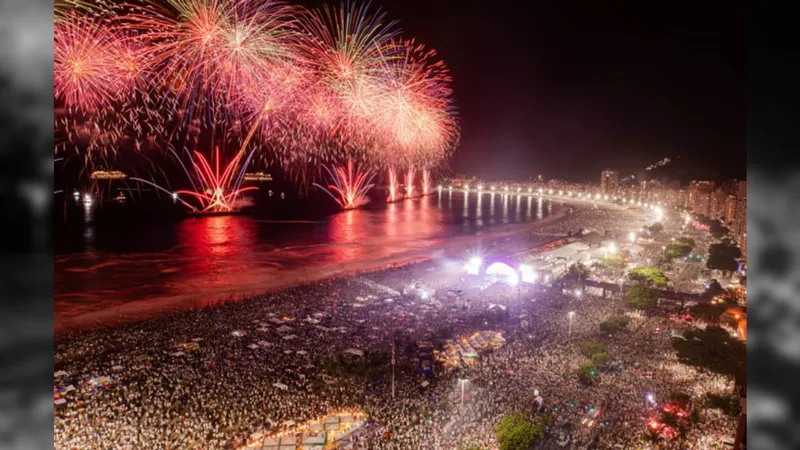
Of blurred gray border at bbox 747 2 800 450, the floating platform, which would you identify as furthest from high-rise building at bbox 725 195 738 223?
the floating platform

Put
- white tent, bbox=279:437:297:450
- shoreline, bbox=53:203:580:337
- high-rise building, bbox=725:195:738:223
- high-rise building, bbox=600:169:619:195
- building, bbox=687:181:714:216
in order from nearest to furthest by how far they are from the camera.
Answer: white tent, bbox=279:437:297:450
shoreline, bbox=53:203:580:337
high-rise building, bbox=725:195:738:223
building, bbox=687:181:714:216
high-rise building, bbox=600:169:619:195

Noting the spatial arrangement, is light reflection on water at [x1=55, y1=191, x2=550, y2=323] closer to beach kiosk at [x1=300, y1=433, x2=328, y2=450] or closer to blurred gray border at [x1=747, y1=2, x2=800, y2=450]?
beach kiosk at [x1=300, y1=433, x2=328, y2=450]

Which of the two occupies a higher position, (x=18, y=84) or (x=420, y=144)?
(x=420, y=144)

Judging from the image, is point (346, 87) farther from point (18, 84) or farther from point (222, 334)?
point (18, 84)

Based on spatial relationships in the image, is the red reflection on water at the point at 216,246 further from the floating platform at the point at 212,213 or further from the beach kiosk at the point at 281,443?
the beach kiosk at the point at 281,443

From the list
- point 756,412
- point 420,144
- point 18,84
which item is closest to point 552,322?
point 756,412

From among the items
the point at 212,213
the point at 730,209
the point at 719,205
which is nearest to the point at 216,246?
the point at 212,213

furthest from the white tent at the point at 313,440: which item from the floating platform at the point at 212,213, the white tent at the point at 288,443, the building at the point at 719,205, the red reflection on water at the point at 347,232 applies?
the building at the point at 719,205
